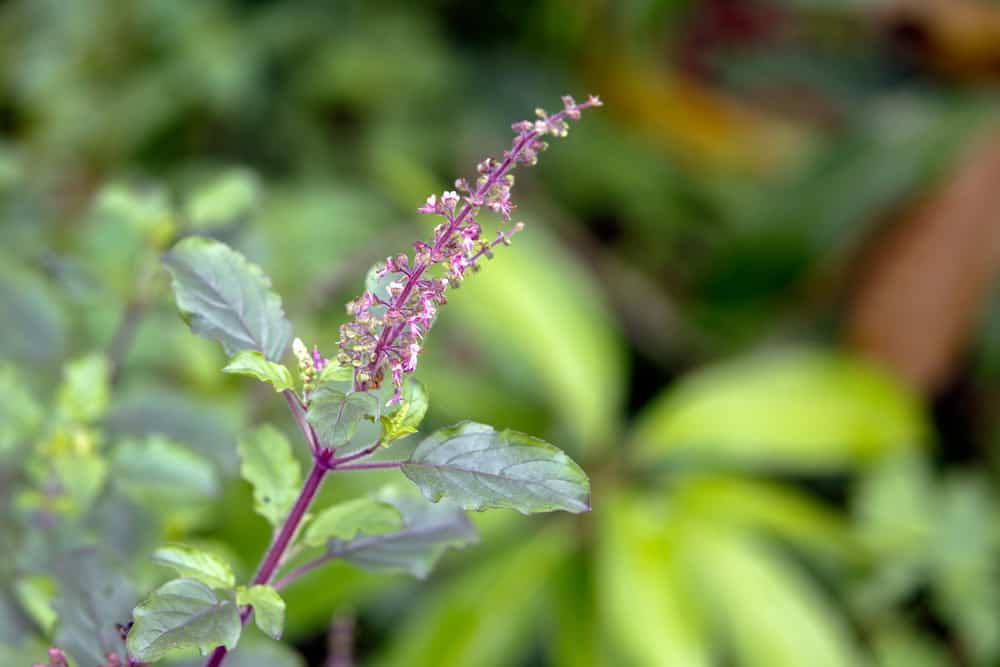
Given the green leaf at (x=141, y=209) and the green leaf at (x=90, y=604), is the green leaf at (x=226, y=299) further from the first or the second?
the green leaf at (x=141, y=209)

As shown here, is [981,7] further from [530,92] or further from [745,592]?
[745,592]

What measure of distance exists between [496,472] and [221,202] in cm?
42

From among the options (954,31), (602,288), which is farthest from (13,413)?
(954,31)

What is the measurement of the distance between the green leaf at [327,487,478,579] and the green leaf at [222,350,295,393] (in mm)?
102

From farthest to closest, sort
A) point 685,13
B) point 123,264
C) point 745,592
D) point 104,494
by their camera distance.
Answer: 1. point 685,13
2. point 745,592
3. point 123,264
4. point 104,494

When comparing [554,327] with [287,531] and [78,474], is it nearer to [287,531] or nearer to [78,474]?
[78,474]

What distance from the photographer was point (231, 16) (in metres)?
2.18

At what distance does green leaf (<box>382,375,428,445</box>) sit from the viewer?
426mm

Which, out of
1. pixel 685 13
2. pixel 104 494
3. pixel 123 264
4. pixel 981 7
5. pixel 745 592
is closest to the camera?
pixel 104 494

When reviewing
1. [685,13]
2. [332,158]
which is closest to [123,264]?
[332,158]

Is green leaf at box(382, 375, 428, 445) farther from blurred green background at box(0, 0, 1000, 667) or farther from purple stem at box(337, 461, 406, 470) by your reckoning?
blurred green background at box(0, 0, 1000, 667)

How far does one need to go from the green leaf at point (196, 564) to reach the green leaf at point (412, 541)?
2.6 inches

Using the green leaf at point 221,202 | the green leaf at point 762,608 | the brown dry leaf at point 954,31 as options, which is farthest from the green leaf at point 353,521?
the brown dry leaf at point 954,31

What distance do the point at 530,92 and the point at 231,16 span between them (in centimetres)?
65
